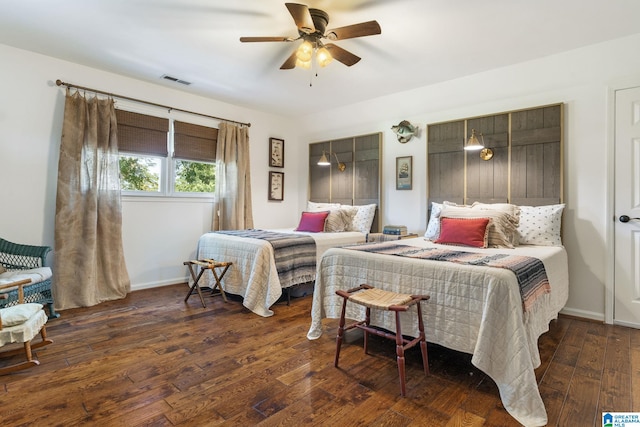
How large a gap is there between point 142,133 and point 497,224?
3976 mm

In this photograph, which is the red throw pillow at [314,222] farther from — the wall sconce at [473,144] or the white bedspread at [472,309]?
the wall sconce at [473,144]

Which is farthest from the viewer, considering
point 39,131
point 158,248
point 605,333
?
point 158,248

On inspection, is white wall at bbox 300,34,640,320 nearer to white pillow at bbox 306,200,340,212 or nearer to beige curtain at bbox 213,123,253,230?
white pillow at bbox 306,200,340,212

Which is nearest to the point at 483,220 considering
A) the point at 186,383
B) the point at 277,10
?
the point at 277,10

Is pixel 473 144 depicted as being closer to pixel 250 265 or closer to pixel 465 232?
pixel 465 232

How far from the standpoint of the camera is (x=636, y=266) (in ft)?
9.22

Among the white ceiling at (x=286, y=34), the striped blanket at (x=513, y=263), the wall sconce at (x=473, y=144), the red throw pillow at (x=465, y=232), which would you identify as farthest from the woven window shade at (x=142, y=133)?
the wall sconce at (x=473, y=144)

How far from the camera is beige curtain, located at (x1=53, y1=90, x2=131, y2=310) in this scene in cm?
332

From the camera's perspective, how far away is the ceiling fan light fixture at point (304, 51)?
258cm

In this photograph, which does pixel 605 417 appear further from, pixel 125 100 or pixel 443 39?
pixel 125 100

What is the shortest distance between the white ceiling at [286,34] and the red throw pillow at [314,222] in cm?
164

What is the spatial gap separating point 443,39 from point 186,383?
3.26 m

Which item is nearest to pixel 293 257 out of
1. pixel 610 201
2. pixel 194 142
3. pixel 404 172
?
pixel 404 172

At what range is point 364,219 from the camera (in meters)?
4.49
